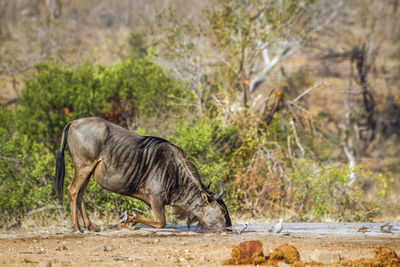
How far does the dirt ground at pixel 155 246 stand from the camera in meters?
5.38

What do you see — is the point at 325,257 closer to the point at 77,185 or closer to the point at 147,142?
the point at 147,142

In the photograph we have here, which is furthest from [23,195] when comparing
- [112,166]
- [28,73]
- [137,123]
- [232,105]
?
[28,73]

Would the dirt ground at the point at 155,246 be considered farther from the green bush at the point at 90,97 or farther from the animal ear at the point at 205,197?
the green bush at the point at 90,97

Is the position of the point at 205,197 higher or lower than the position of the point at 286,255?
lower

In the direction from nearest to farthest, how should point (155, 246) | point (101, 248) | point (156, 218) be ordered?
point (101, 248) < point (155, 246) < point (156, 218)

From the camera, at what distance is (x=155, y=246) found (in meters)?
6.22

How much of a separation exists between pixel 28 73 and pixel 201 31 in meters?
14.4

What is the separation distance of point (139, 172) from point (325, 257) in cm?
328

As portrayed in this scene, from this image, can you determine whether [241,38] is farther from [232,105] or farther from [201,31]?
[232,105]

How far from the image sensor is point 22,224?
10578 millimetres

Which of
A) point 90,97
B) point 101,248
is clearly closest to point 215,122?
point 90,97

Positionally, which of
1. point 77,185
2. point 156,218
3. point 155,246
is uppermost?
point 77,185

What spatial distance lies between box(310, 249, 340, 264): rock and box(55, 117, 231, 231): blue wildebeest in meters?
2.53

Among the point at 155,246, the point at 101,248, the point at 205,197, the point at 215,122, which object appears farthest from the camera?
the point at 215,122
